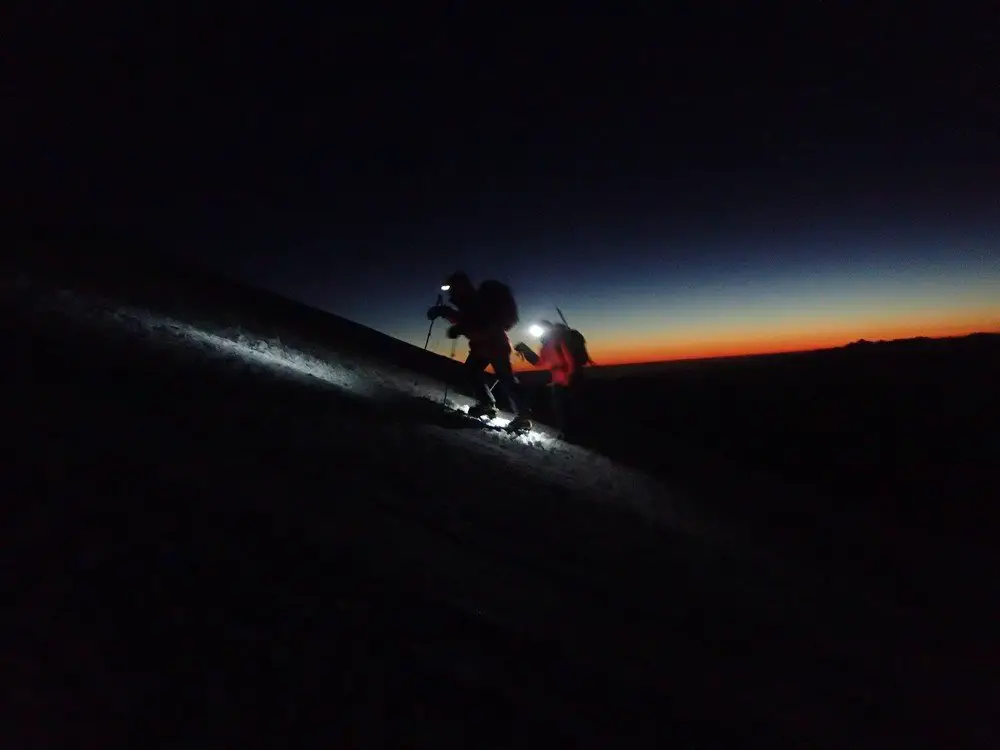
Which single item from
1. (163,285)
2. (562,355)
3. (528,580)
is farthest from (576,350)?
(163,285)

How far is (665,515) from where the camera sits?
7.85 meters

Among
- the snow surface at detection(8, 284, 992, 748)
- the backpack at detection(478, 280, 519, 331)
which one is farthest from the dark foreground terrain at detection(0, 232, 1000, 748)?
the backpack at detection(478, 280, 519, 331)

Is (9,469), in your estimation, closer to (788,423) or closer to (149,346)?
(149,346)

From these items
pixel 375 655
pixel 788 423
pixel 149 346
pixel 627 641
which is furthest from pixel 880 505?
pixel 149 346

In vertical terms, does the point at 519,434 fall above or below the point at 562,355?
below

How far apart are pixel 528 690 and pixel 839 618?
4.16m

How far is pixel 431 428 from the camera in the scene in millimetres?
8711

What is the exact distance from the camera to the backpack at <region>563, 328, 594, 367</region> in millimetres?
10914

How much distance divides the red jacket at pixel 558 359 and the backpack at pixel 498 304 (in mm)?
783

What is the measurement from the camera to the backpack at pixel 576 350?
1091 centimetres

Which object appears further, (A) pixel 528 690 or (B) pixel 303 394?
(B) pixel 303 394

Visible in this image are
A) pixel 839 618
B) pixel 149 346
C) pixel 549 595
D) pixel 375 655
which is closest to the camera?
pixel 375 655

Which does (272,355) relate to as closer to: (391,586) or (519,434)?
(519,434)

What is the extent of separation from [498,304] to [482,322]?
0.43m
